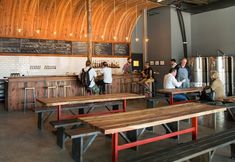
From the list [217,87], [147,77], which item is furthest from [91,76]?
[217,87]

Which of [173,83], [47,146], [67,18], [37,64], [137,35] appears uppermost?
[67,18]

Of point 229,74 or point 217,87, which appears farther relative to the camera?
point 229,74

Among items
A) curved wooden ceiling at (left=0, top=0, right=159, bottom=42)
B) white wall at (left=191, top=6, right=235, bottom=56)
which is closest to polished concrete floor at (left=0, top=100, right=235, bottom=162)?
curved wooden ceiling at (left=0, top=0, right=159, bottom=42)

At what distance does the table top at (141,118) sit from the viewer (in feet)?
9.68

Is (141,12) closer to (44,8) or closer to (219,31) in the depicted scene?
(219,31)

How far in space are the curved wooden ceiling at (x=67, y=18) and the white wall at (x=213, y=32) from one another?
2.93 meters

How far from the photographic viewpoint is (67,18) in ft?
38.8

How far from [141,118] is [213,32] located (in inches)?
408

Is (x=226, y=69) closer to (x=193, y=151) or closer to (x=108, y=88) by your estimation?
(x=108, y=88)

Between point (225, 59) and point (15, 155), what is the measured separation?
9.76 m

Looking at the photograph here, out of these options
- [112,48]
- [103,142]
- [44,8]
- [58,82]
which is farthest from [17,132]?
[112,48]

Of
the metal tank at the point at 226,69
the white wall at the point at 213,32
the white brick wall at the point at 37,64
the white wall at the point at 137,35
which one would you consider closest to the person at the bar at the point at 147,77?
the metal tank at the point at 226,69

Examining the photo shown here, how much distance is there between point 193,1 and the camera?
11.7 meters

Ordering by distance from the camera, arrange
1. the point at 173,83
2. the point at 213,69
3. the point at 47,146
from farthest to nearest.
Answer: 1. the point at 213,69
2. the point at 173,83
3. the point at 47,146
